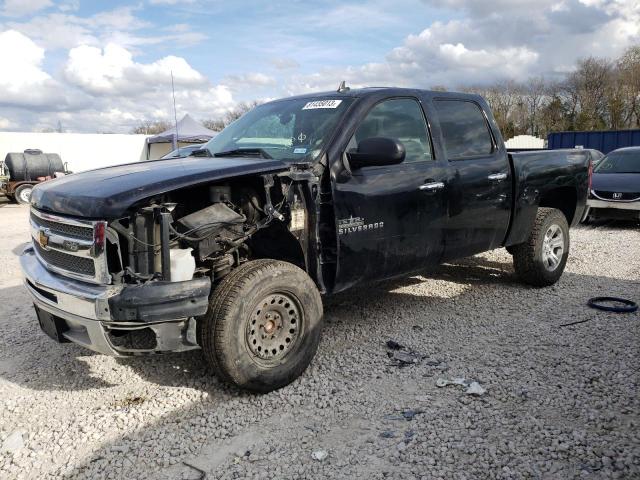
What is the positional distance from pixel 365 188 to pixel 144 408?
2.10 metres

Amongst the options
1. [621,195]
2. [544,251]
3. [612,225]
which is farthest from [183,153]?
[612,225]

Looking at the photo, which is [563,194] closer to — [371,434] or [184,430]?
[371,434]

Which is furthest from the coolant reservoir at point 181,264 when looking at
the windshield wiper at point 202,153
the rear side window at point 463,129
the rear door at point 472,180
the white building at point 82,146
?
the white building at point 82,146

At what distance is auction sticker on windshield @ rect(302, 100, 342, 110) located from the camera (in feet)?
13.9

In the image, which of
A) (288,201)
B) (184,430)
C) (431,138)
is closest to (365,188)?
(288,201)

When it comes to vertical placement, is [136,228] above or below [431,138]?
below

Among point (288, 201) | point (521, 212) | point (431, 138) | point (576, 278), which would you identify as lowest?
point (576, 278)

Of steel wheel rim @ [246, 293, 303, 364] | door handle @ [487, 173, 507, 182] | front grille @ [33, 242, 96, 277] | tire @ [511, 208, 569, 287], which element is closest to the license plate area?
front grille @ [33, 242, 96, 277]

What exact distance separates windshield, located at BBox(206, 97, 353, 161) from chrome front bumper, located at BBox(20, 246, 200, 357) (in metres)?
1.48

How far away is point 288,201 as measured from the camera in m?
3.66

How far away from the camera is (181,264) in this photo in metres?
3.24

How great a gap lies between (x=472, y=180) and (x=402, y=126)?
853 millimetres

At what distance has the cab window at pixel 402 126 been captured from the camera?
421 centimetres

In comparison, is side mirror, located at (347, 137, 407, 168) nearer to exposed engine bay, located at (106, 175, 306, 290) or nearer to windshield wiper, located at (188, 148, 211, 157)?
exposed engine bay, located at (106, 175, 306, 290)
